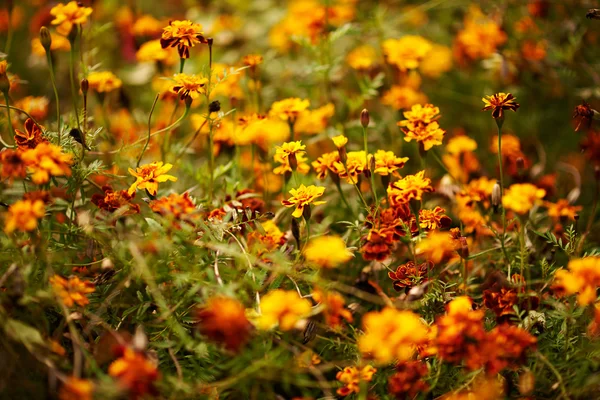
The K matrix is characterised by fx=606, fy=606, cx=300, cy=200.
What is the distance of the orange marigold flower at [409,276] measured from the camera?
1110mm

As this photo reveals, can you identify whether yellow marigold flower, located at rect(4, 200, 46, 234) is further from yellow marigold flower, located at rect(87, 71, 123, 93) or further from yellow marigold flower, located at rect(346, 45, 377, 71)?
yellow marigold flower, located at rect(346, 45, 377, 71)

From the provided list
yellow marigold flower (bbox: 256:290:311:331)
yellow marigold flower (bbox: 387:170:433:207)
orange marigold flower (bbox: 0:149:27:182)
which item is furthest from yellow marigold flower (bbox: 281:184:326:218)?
orange marigold flower (bbox: 0:149:27:182)

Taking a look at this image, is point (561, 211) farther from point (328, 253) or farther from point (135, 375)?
point (135, 375)

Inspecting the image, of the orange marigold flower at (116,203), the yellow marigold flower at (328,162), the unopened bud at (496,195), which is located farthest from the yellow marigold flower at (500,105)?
the orange marigold flower at (116,203)

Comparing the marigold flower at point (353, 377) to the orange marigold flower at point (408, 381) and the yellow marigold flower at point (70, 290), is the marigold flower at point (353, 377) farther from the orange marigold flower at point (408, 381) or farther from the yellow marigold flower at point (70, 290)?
the yellow marigold flower at point (70, 290)

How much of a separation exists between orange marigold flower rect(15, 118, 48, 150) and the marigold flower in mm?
694

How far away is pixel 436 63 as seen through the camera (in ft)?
6.60

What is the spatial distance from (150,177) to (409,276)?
1.69ft

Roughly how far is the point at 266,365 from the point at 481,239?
2.20ft

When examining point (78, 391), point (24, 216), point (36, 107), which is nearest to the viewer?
point (78, 391)

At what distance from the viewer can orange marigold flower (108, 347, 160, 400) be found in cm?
80

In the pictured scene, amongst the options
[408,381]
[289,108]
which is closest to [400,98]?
[289,108]

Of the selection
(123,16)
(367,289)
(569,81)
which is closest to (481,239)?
(367,289)

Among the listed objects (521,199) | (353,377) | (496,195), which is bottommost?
(353,377)
